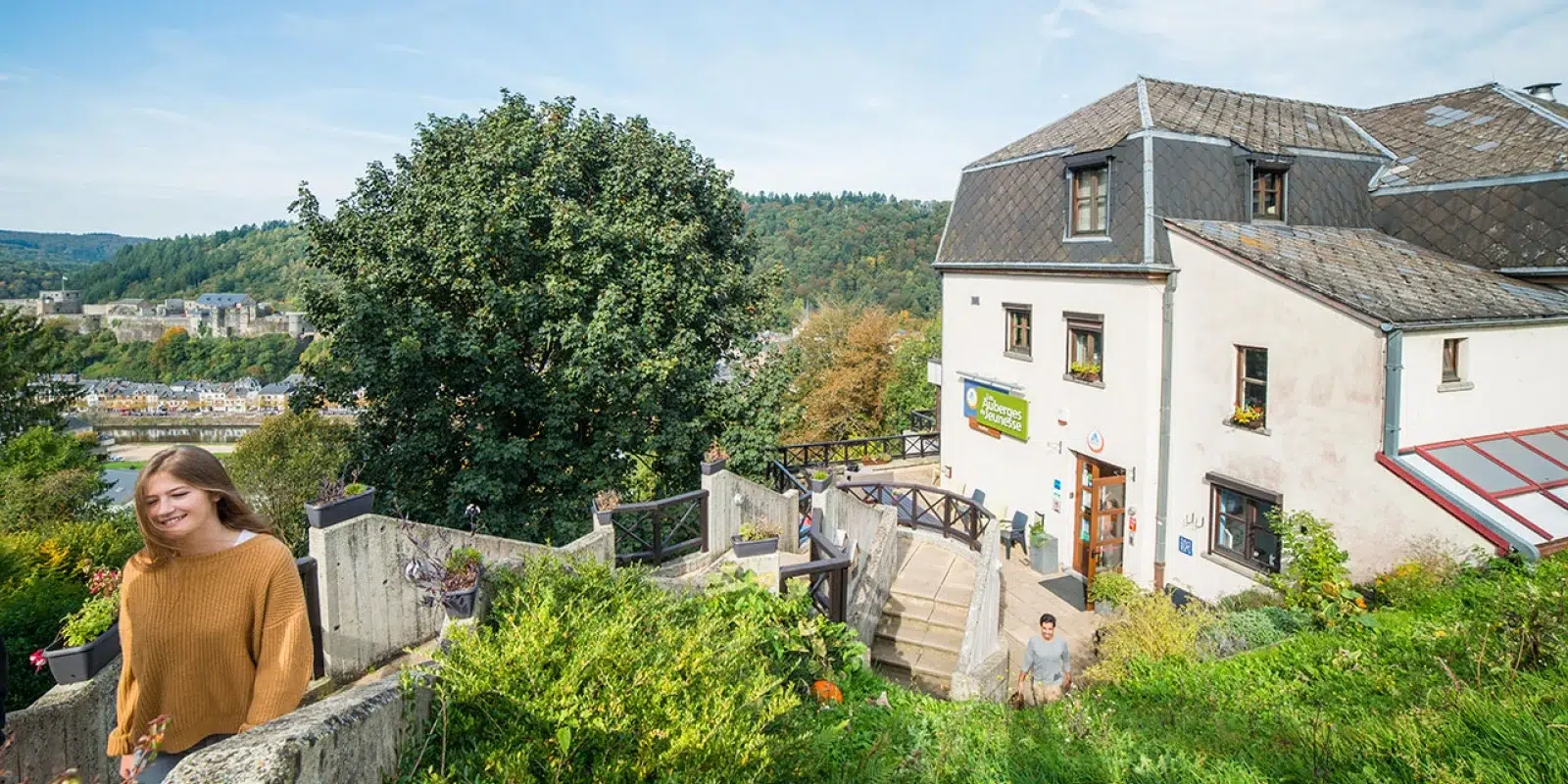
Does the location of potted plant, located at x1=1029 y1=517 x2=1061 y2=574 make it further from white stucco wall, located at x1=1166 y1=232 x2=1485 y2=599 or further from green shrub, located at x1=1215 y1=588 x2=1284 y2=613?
green shrub, located at x1=1215 y1=588 x2=1284 y2=613

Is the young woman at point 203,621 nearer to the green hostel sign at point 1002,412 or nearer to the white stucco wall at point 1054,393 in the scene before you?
the white stucco wall at point 1054,393

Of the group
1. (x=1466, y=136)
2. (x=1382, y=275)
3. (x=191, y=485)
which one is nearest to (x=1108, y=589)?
(x=1382, y=275)

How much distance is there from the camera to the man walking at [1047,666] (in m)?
8.17

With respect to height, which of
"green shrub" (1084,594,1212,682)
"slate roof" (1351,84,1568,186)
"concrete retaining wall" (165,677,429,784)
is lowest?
"green shrub" (1084,594,1212,682)

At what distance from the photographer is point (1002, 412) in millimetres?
16391

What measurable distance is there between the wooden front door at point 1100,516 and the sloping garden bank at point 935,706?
616 cm

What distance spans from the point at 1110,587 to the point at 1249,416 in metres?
3.16

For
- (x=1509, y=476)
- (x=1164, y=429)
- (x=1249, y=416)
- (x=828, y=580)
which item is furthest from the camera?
(x=1164, y=429)

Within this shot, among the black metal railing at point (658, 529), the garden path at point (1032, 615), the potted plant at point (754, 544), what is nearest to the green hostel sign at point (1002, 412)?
the garden path at point (1032, 615)

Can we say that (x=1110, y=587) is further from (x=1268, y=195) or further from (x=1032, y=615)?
(x=1268, y=195)

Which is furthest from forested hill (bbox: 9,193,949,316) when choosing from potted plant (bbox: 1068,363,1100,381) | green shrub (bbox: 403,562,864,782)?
green shrub (bbox: 403,562,864,782)

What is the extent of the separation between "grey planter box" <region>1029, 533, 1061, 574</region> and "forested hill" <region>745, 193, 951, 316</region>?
39847 mm

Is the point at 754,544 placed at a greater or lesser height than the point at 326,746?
lesser

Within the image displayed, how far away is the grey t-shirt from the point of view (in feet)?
26.8
